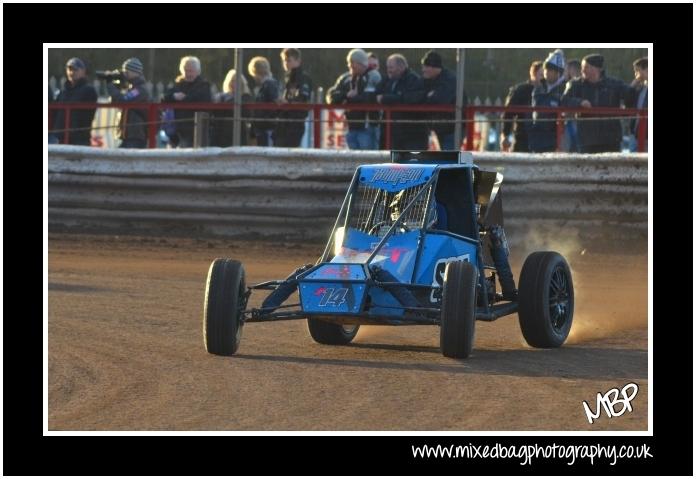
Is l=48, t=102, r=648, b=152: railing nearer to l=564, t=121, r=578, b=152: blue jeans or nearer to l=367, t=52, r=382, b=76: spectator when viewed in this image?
l=564, t=121, r=578, b=152: blue jeans

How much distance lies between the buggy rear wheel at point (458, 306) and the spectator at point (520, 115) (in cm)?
646

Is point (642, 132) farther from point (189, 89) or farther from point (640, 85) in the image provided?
point (189, 89)

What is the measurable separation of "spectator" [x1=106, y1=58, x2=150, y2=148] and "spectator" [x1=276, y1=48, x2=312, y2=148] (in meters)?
1.71

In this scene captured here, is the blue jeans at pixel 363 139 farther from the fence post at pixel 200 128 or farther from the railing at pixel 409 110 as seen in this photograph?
the fence post at pixel 200 128

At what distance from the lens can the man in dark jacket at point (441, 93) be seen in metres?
15.9

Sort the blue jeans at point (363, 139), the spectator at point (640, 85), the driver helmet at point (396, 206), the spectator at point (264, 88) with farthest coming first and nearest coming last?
the spectator at point (264, 88)
the blue jeans at point (363, 139)
the spectator at point (640, 85)
the driver helmet at point (396, 206)

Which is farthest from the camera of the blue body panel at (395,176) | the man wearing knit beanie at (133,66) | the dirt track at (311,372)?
the man wearing knit beanie at (133,66)

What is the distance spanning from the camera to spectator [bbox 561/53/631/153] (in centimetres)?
1577

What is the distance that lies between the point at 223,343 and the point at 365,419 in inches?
86.5

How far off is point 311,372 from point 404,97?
25.6 feet

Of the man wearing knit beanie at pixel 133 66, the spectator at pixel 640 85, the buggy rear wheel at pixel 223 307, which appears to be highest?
the man wearing knit beanie at pixel 133 66

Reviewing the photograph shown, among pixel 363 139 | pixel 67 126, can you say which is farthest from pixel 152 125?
pixel 363 139

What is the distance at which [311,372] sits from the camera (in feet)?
29.0

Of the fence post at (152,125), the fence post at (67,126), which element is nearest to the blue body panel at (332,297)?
the fence post at (152,125)
